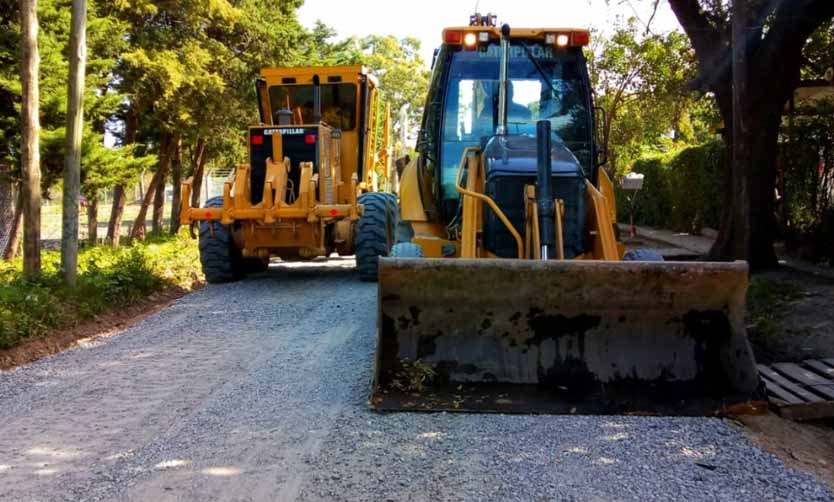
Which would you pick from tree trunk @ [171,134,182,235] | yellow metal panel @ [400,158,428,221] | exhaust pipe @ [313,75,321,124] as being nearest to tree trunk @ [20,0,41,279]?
exhaust pipe @ [313,75,321,124]

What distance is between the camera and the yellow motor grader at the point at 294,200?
11.3 meters

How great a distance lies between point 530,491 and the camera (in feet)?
13.3

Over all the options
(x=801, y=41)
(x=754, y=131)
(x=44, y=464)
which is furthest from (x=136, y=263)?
(x=801, y=41)

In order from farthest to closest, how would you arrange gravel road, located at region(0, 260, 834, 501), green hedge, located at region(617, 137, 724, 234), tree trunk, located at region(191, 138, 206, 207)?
tree trunk, located at region(191, 138, 206, 207), green hedge, located at region(617, 137, 724, 234), gravel road, located at region(0, 260, 834, 501)

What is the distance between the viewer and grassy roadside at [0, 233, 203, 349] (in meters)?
8.25

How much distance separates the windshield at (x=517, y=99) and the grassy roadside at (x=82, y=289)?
4438 mm

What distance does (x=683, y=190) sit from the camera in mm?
18266

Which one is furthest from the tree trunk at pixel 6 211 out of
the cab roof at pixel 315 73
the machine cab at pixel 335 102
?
the cab roof at pixel 315 73

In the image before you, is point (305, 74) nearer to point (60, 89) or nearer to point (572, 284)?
point (60, 89)

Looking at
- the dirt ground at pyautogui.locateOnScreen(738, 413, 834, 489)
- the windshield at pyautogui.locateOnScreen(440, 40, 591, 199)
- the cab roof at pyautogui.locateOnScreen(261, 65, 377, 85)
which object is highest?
the cab roof at pyautogui.locateOnScreen(261, 65, 377, 85)

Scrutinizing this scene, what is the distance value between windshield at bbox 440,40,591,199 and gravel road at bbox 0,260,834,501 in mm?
2226

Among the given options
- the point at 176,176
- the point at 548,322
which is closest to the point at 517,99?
the point at 548,322

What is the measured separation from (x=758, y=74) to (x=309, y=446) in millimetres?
8794

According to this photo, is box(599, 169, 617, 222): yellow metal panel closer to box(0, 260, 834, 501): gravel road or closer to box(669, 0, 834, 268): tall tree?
box(0, 260, 834, 501): gravel road
